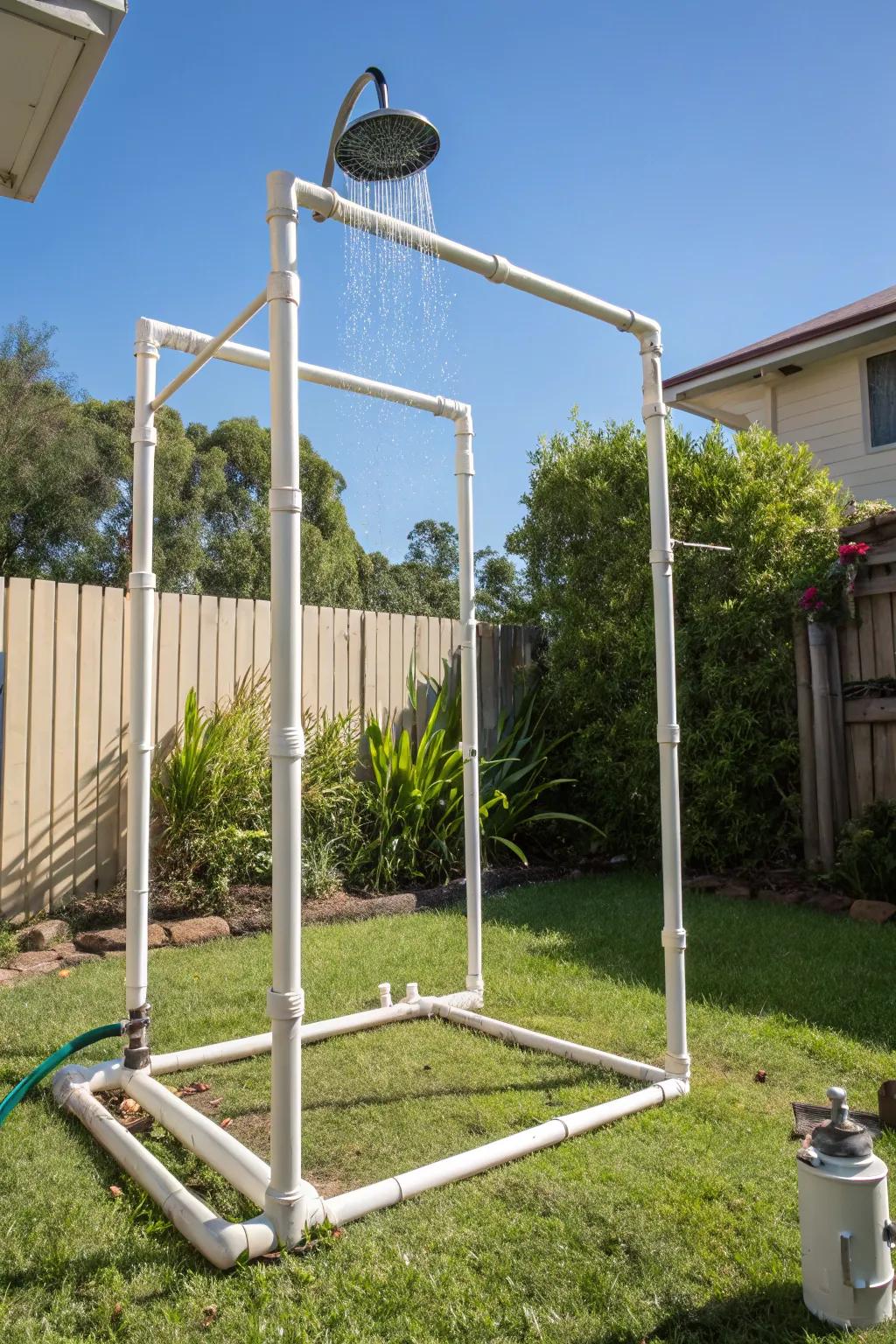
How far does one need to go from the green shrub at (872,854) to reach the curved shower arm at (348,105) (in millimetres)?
4349

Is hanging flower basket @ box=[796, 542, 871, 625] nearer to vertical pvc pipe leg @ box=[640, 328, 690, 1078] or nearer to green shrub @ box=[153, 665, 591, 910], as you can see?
green shrub @ box=[153, 665, 591, 910]

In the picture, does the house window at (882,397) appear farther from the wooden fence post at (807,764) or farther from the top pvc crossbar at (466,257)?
the top pvc crossbar at (466,257)

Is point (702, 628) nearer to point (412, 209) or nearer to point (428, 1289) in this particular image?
point (412, 209)

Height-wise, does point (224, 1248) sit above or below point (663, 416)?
below

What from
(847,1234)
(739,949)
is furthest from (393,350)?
(739,949)

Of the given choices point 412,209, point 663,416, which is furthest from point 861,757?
point 412,209

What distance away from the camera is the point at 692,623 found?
20.2 ft

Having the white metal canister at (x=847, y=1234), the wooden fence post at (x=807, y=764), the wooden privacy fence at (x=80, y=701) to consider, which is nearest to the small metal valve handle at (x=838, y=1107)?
the white metal canister at (x=847, y=1234)

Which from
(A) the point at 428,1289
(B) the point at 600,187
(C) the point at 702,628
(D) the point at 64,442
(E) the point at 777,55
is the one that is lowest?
(A) the point at 428,1289

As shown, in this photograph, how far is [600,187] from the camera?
5734mm

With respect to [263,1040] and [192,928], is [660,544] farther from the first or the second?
[192,928]

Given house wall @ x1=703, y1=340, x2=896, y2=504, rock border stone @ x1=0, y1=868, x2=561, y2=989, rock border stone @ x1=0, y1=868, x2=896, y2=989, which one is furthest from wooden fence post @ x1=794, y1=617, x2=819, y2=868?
house wall @ x1=703, y1=340, x2=896, y2=504

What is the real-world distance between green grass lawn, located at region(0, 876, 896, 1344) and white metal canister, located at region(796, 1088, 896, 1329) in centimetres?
5

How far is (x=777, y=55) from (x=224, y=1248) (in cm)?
695
